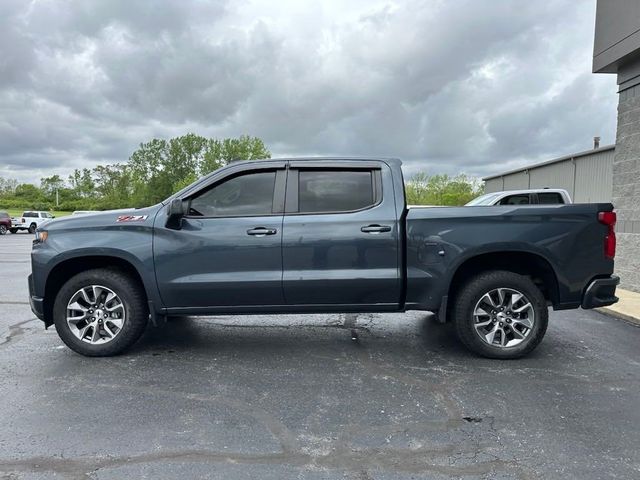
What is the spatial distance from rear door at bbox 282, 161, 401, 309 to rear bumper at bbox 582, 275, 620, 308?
1.89 m

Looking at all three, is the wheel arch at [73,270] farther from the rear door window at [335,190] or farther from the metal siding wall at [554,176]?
the metal siding wall at [554,176]

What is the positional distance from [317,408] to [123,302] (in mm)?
2303

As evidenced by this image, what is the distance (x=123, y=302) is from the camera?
4566 mm

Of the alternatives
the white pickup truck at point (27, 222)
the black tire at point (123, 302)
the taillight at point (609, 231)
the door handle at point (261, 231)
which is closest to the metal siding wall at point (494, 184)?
the taillight at point (609, 231)

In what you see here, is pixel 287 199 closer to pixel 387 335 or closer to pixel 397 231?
pixel 397 231

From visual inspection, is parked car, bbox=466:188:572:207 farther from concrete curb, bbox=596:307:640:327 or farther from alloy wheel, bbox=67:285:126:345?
alloy wheel, bbox=67:285:126:345

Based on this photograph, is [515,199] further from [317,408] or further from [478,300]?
[317,408]

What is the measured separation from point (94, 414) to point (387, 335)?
10.7 ft

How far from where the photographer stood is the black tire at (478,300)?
454cm

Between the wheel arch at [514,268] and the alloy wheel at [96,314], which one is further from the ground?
the wheel arch at [514,268]

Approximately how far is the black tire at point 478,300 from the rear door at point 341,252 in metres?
0.69

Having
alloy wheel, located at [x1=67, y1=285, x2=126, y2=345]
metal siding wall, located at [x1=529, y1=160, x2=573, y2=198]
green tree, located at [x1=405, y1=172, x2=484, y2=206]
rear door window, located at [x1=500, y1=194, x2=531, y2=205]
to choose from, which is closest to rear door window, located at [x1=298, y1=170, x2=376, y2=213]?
alloy wheel, located at [x1=67, y1=285, x2=126, y2=345]

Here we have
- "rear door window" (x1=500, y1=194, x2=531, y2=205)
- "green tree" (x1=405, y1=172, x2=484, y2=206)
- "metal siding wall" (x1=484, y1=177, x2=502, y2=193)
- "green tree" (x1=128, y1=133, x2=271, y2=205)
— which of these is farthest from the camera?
"green tree" (x1=128, y1=133, x2=271, y2=205)

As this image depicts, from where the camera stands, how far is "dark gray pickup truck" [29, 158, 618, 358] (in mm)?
4469
